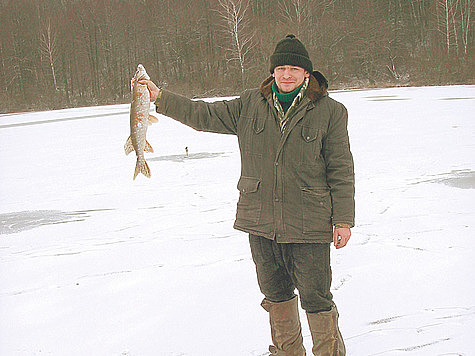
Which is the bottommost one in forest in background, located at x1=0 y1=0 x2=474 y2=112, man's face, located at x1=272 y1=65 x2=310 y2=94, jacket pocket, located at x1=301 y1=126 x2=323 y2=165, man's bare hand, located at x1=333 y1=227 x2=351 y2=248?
man's bare hand, located at x1=333 y1=227 x2=351 y2=248

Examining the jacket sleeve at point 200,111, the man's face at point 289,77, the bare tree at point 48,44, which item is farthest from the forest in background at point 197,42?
the man's face at point 289,77

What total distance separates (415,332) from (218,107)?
6.10ft

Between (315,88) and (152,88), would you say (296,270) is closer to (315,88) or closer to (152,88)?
(315,88)

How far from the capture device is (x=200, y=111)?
9.57 ft

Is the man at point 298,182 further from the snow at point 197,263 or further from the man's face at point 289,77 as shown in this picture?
the snow at point 197,263

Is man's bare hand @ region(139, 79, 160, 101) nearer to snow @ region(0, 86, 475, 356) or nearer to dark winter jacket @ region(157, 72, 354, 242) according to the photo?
dark winter jacket @ region(157, 72, 354, 242)

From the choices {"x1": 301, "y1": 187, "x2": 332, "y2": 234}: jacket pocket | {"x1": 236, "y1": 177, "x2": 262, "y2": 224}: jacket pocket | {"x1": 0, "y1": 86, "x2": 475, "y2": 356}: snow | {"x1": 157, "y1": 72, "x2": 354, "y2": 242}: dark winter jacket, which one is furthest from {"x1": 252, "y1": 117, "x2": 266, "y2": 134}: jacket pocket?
{"x1": 0, "y1": 86, "x2": 475, "y2": 356}: snow

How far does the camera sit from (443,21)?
129 ft

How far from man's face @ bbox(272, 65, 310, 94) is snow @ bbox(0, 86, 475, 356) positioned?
5.17 feet

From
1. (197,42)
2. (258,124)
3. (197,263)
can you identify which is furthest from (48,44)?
(258,124)

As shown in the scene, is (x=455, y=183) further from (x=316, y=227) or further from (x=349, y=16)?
(x=349, y=16)

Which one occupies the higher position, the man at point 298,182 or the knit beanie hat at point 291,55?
the knit beanie hat at point 291,55

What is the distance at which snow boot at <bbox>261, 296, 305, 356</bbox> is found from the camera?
2.88 m

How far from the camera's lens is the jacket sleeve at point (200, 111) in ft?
9.52
